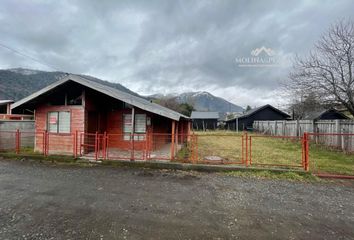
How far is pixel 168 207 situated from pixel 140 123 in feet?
24.9

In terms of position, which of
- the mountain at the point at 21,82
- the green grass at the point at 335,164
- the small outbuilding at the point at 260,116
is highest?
the mountain at the point at 21,82

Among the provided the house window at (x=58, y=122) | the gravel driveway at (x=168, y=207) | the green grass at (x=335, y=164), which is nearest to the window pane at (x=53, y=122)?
the house window at (x=58, y=122)

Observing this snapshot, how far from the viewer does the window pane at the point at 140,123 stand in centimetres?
1169

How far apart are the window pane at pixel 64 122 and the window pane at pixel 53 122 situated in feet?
0.77

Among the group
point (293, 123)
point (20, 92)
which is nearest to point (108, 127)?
point (293, 123)

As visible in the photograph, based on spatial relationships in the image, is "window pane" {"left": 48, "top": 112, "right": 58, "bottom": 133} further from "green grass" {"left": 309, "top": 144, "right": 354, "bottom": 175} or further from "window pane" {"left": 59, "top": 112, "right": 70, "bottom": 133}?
"green grass" {"left": 309, "top": 144, "right": 354, "bottom": 175}

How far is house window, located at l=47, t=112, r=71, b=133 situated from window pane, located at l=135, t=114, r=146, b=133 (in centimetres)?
340

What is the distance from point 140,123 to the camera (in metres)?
11.7

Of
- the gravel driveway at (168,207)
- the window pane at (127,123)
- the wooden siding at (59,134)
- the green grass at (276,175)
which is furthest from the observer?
the window pane at (127,123)

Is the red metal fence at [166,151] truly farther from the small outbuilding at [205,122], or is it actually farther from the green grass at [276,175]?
the small outbuilding at [205,122]

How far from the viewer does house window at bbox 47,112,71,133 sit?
1052 centimetres

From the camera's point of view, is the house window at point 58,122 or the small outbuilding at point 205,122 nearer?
the house window at point 58,122

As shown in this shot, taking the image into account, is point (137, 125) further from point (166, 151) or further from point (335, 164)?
point (335, 164)

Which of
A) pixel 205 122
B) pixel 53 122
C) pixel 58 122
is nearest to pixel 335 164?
pixel 58 122
